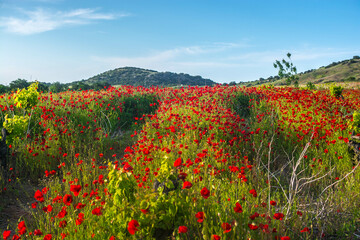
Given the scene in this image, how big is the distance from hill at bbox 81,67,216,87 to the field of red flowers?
41410 millimetres

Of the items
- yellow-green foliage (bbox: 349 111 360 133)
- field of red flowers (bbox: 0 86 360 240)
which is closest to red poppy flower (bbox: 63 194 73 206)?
field of red flowers (bbox: 0 86 360 240)

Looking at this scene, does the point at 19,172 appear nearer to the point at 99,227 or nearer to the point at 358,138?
the point at 99,227

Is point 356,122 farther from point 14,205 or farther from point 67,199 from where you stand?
point 14,205

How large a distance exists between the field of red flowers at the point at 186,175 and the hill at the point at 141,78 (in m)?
41.4

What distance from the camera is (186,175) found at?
8.45 feet

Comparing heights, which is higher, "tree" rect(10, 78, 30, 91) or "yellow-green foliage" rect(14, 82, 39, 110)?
"tree" rect(10, 78, 30, 91)

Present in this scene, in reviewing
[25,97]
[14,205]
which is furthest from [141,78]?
[14,205]

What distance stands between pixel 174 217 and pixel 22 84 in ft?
85.9

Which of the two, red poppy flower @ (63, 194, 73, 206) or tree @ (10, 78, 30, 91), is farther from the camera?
tree @ (10, 78, 30, 91)

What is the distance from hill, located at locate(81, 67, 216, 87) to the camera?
54.1 metres

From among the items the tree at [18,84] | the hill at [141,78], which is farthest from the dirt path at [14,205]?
the hill at [141,78]

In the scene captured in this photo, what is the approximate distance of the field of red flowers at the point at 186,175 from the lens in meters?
2.41

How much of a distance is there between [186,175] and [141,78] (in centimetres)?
5744

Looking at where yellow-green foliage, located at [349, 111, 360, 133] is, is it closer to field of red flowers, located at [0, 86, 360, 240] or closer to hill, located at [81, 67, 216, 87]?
field of red flowers, located at [0, 86, 360, 240]
